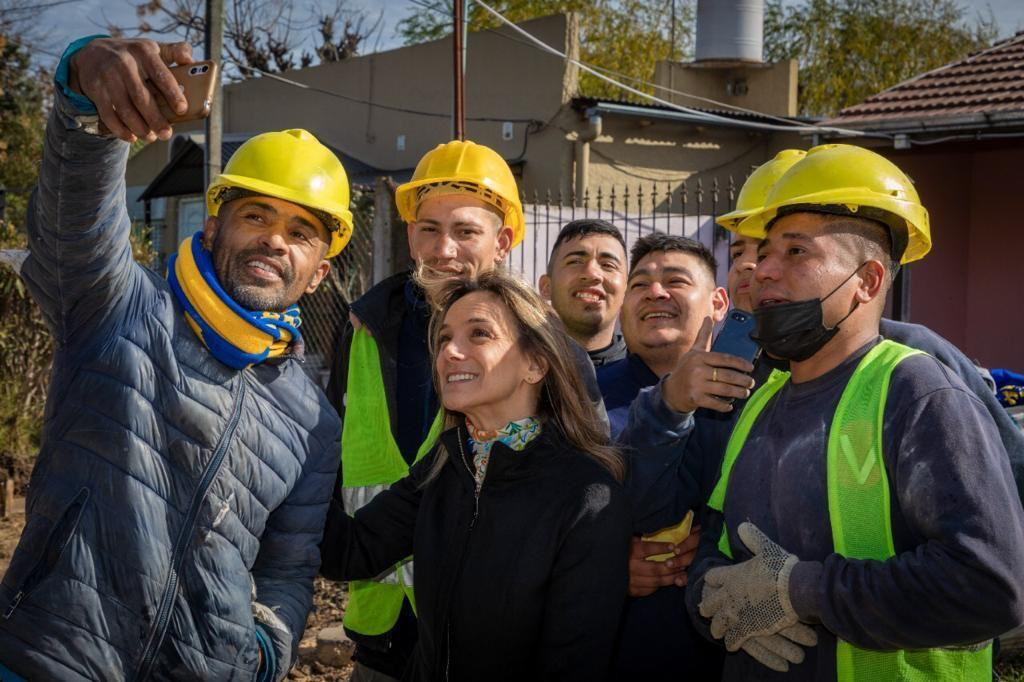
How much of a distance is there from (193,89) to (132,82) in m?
0.11

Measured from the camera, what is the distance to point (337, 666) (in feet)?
16.5

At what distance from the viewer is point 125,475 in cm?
216

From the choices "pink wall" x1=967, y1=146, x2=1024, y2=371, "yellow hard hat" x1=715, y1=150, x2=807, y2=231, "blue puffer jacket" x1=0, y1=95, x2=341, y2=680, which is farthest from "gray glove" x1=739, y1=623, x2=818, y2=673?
"pink wall" x1=967, y1=146, x2=1024, y2=371

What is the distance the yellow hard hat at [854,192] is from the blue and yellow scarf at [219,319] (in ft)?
4.17

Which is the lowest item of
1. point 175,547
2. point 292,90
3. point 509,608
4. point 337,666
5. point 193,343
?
point 337,666

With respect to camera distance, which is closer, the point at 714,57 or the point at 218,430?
the point at 218,430

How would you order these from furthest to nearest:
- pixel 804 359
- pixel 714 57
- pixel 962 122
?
pixel 714 57 < pixel 962 122 < pixel 804 359

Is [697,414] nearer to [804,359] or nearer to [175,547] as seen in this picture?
[804,359]

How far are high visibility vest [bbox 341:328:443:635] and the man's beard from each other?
70 cm

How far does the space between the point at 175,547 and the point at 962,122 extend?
387 inches

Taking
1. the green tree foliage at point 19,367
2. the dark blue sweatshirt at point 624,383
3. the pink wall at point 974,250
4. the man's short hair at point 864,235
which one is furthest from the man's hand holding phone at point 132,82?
the pink wall at point 974,250

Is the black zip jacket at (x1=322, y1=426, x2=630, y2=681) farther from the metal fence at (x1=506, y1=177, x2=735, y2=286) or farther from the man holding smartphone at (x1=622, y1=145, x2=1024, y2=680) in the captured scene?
the metal fence at (x1=506, y1=177, x2=735, y2=286)

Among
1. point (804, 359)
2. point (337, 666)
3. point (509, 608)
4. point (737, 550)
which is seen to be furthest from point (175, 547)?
point (337, 666)

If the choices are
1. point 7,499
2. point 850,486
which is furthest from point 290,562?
point 7,499
